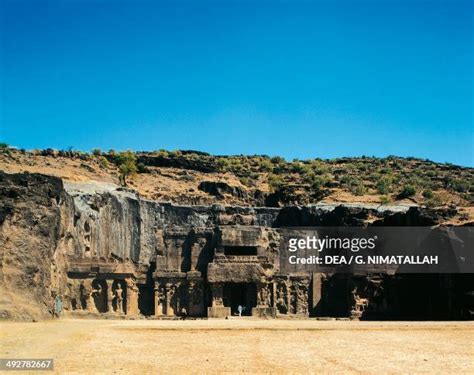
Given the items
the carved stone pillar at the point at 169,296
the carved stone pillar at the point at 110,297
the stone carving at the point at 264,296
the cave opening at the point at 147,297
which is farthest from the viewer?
the cave opening at the point at 147,297

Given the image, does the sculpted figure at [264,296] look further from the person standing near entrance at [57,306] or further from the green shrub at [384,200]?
the green shrub at [384,200]

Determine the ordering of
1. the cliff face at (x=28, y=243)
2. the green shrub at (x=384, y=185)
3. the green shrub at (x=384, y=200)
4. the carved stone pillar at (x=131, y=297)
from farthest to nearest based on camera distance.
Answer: the green shrub at (x=384, y=185)
the green shrub at (x=384, y=200)
the carved stone pillar at (x=131, y=297)
the cliff face at (x=28, y=243)

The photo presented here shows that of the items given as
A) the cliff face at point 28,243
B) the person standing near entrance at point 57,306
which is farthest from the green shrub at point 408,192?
the person standing near entrance at point 57,306

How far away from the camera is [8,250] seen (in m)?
37.0

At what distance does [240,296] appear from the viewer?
54875mm

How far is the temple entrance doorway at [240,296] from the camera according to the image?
53.4m

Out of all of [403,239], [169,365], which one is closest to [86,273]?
[403,239]

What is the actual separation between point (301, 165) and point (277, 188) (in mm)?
14099

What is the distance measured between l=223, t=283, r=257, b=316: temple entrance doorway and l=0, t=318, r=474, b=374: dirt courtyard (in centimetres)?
1796

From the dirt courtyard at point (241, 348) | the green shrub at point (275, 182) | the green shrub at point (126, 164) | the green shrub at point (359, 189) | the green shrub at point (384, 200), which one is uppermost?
the green shrub at point (126, 164)

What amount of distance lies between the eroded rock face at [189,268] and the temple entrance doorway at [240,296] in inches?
2.6

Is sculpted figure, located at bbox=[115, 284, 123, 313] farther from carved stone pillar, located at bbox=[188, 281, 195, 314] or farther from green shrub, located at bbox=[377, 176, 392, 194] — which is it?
green shrub, located at bbox=[377, 176, 392, 194]

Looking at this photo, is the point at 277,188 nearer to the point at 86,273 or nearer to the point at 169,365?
the point at 86,273

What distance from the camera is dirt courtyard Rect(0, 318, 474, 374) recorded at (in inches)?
898
